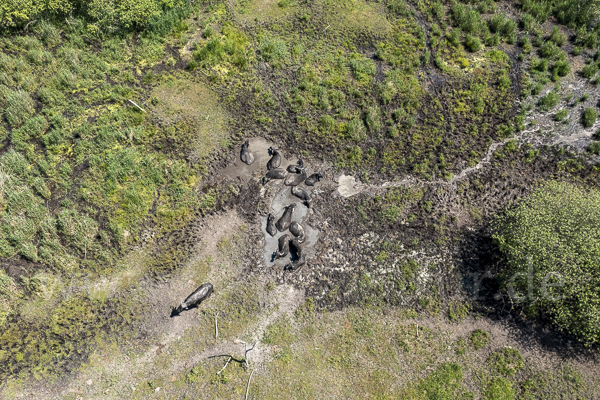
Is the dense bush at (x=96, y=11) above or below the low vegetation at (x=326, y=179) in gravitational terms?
above

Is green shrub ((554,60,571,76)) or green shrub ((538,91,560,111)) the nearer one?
green shrub ((538,91,560,111))

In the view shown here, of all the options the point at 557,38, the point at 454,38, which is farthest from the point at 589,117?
the point at 454,38

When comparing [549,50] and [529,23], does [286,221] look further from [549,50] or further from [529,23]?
[529,23]

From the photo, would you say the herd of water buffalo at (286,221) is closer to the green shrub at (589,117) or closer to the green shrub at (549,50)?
the green shrub at (589,117)

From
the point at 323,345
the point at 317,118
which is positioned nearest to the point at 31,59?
the point at 317,118

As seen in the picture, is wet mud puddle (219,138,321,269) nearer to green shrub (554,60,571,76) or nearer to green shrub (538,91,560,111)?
green shrub (538,91,560,111)

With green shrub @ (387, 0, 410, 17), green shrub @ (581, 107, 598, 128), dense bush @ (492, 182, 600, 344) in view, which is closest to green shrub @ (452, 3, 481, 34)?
green shrub @ (387, 0, 410, 17)

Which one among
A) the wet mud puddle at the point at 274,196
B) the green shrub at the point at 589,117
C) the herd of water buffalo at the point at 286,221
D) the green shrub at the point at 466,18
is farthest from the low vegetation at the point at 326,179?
the herd of water buffalo at the point at 286,221
